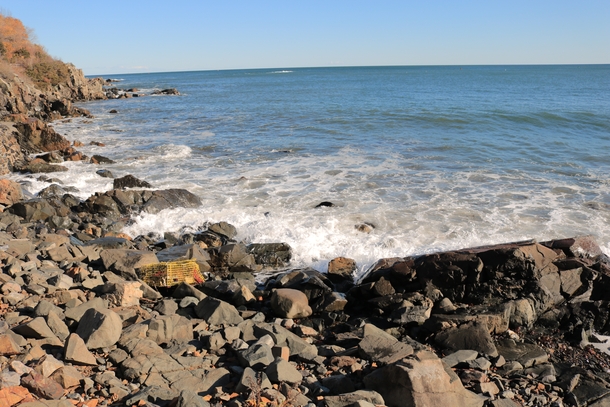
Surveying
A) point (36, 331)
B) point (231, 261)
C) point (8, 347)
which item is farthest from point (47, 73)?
point (8, 347)

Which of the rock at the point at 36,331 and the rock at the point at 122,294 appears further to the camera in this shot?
the rock at the point at 122,294

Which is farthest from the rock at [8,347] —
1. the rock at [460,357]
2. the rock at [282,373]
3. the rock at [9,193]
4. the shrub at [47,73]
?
the shrub at [47,73]

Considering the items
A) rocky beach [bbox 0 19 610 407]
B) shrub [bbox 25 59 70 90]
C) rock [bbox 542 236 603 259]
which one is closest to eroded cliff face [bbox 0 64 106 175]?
shrub [bbox 25 59 70 90]

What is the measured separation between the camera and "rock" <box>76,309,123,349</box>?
18.4 ft

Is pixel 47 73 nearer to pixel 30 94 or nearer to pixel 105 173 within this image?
pixel 30 94

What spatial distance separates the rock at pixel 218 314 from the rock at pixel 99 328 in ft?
4.33

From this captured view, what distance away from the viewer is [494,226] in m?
12.0

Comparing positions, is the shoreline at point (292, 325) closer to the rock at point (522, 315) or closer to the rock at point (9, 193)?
the rock at point (522, 315)

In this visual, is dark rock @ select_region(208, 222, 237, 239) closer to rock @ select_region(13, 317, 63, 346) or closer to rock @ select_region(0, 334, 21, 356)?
rock @ select_region(13, 317, 63, 346)

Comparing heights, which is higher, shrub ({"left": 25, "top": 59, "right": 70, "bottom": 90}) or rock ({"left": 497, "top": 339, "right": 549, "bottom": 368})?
shrub ({"left": 25, "top": 59, "right": 70, "bottom": 90})

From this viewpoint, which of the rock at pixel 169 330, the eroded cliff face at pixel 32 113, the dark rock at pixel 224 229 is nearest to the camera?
the rock at pixel 169 330

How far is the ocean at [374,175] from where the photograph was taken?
1168cm

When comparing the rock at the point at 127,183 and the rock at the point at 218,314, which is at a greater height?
the rock at the point at 127,183

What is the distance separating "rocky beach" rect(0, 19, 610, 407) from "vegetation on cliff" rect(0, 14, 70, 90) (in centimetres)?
4113
